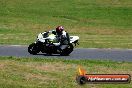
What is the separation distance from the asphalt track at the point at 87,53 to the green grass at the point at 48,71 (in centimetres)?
231

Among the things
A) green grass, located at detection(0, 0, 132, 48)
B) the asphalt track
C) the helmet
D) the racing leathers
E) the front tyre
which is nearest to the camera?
the asphalt track

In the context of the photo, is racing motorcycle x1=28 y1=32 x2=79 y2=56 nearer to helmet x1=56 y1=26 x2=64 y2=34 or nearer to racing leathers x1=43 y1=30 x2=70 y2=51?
racing leathers x1=43 y1=30 x2=70 y2=51

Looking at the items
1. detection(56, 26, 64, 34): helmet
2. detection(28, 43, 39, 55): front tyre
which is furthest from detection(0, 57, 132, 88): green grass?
detection(56, 26, 64, 34): helmet

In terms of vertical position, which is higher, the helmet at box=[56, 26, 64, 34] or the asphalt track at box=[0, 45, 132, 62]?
the helmet at box=[56, 26, 64, 34]

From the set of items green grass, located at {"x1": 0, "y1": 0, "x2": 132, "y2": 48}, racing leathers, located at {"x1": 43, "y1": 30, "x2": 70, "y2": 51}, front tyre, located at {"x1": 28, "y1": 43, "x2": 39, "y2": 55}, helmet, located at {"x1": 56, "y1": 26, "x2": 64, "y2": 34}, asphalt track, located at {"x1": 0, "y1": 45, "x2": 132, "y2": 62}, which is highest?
helmet, located at {"x1": 56, "y1": 26, "x2": 64, "y2": 34}

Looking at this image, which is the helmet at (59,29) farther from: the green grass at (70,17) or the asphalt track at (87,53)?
the green grass at (70,17)

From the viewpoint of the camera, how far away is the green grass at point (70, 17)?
Answer: 165ft

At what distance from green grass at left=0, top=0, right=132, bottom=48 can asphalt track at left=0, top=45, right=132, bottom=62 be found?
48.6 ft

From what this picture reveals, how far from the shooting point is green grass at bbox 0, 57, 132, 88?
17703 millimetres

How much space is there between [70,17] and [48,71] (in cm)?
4048

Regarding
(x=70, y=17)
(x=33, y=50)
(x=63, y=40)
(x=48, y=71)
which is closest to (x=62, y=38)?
(x=63, y=40)

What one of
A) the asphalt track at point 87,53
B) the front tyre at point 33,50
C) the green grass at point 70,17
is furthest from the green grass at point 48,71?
the green grass at point 70,17

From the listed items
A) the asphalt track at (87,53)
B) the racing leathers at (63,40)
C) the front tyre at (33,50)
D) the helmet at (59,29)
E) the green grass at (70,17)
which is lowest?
the green grass at (70,17)

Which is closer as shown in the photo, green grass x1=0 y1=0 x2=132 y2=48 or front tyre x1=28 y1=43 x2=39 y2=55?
front tyre x1=28 y1=43 x2=39 y2=55
